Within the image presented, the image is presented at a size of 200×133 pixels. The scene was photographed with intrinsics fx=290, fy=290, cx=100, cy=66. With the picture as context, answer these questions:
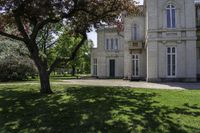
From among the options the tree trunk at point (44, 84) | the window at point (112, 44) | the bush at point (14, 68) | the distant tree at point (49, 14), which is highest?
the window at point (112, 44)

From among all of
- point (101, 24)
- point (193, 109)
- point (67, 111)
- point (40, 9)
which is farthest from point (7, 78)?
point (193, 109)

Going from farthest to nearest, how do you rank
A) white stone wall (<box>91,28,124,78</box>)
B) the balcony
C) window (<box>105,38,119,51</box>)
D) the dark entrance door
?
window (<box>105,38,119,51</box>) → the dark entrance door → white stone wall (<box>91,28,124,78</box>) → the balcony

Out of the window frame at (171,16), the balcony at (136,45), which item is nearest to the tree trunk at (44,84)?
the window frame at (171,16)

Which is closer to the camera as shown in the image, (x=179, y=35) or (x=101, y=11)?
(x=101, y=11)

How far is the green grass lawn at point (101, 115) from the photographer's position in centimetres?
755

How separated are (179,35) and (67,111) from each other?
16.4 metres

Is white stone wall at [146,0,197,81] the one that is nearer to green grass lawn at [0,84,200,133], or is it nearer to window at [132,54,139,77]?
window at [132,54,139,77]

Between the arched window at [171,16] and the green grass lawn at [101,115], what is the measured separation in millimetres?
12967

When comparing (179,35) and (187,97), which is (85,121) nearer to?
(187,97)

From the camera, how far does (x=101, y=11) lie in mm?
14719

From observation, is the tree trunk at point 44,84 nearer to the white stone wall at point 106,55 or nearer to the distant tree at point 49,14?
the distant tree at point 49,14

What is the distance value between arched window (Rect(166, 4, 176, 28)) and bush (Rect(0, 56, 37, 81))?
1504 cm

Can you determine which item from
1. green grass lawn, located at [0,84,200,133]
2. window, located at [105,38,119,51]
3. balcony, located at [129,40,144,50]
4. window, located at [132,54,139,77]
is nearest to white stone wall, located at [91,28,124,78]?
window, located at [105,38,119,51]

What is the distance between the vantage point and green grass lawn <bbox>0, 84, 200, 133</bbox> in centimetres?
755
